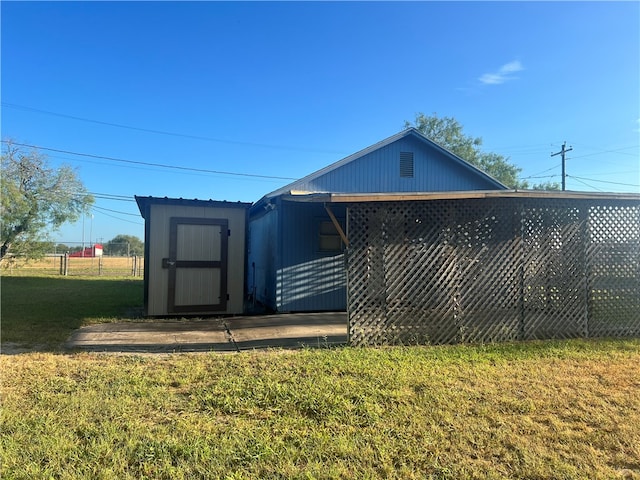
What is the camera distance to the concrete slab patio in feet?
19.2

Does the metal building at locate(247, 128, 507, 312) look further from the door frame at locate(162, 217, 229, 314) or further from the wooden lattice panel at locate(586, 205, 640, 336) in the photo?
the wooden lattice panel at locate(586, 205, 640, 336)

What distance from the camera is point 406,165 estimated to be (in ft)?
37.3

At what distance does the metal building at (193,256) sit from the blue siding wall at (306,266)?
38.8 inches

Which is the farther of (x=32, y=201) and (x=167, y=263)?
(x=32, y=201)

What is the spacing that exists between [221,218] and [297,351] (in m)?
4.28

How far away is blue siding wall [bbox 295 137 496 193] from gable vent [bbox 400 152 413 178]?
0.32 feet

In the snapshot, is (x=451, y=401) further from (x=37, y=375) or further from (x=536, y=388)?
(x=37, y=375)

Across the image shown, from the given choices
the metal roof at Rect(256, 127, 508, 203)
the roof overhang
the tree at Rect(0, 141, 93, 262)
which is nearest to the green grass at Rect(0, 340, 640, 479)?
the roof overhang

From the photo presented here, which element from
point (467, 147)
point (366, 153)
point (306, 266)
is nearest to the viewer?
point (306, 266)

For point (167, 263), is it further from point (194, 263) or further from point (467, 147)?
point (467, 147)

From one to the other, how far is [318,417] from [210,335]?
372cm

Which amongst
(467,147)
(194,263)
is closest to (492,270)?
(194,263)

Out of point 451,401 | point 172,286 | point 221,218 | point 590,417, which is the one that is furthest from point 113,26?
point 590,417

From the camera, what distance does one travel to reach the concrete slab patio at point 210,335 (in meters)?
5.86
